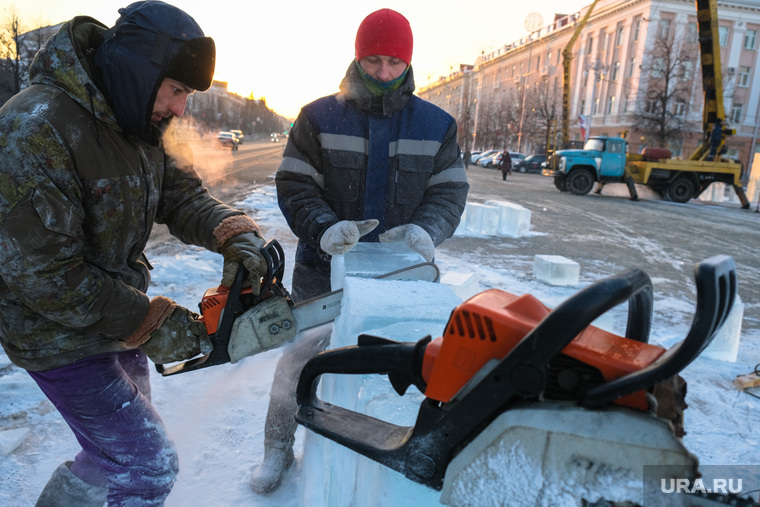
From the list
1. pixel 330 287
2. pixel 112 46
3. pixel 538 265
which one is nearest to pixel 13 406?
pixel 330 287

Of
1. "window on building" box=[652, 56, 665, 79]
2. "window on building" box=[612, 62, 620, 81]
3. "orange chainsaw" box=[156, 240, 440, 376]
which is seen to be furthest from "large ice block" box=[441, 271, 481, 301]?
"window on building" box=[612, 62, 620, 81]

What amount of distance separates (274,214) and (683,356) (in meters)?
9.08

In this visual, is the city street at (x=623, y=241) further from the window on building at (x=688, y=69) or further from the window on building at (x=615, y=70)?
the window on building at (x=615, y=70)

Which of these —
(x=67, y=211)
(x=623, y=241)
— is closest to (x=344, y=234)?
(x=67, y=211)

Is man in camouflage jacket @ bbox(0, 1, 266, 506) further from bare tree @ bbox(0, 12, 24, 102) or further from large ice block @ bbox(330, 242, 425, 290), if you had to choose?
bare tree @ bbox(0, 12, 24, 102)

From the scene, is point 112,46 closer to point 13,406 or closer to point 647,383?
point 647,383

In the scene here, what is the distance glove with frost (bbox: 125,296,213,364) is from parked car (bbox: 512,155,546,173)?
109ft

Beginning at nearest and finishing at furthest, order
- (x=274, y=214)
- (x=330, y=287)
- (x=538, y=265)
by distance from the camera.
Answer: (x=330, y=287)
(x=538, y=265)
(x=274, y=214)

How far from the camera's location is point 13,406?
2701 mm

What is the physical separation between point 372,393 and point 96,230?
977 mm

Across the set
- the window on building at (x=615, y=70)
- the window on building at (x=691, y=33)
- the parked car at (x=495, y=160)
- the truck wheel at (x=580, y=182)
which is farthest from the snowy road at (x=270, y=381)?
the window on building at (x=691, y=33)

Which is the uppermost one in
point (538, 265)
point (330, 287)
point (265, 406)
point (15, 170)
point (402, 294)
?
point (15, 170)

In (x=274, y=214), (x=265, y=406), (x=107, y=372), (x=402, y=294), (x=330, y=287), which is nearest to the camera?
(x=107, y=372)

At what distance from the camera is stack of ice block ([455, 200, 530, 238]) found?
915 centimetres
